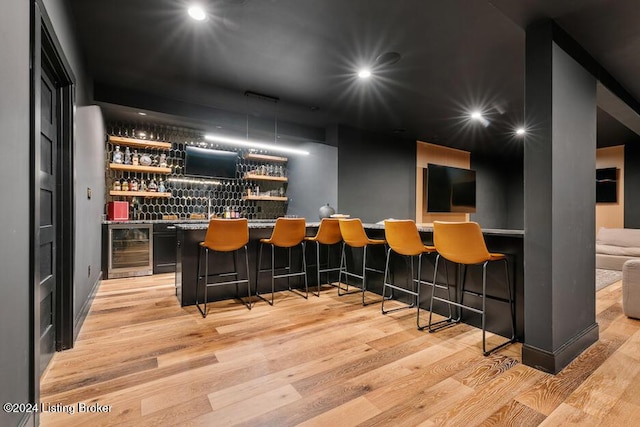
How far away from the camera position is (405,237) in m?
3.05

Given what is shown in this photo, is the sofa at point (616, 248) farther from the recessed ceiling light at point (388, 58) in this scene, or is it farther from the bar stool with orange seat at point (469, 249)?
the recessed ceiling light at point (388, 58)

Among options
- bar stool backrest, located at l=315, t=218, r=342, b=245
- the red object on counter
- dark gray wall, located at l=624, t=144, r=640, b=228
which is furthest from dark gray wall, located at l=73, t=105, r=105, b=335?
dark gray wall, located at l=624, t=144, r=640, b=228

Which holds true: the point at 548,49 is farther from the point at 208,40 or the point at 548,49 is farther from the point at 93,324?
the point at 93,324

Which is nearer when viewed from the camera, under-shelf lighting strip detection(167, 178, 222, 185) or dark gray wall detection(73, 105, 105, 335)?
dark gray wall detection(73, 105, 105, 335)

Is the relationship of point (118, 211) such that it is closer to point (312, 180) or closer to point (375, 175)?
point (312, 180)

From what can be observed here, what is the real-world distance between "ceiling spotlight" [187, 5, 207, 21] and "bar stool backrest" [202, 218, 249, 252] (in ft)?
5.81

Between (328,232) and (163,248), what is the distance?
9.85 ft

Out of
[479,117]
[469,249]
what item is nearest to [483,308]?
[469,249]

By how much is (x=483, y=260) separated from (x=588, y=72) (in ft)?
5.80

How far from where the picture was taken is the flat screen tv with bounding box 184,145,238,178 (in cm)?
580

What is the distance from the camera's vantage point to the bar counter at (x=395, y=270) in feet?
8.66

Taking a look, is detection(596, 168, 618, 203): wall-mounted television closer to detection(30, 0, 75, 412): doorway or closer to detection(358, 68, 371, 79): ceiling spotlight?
detection(358, 68, 371, 79): ceiling spotlight

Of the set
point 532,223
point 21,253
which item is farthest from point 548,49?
point 21,253

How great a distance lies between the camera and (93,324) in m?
2.89
